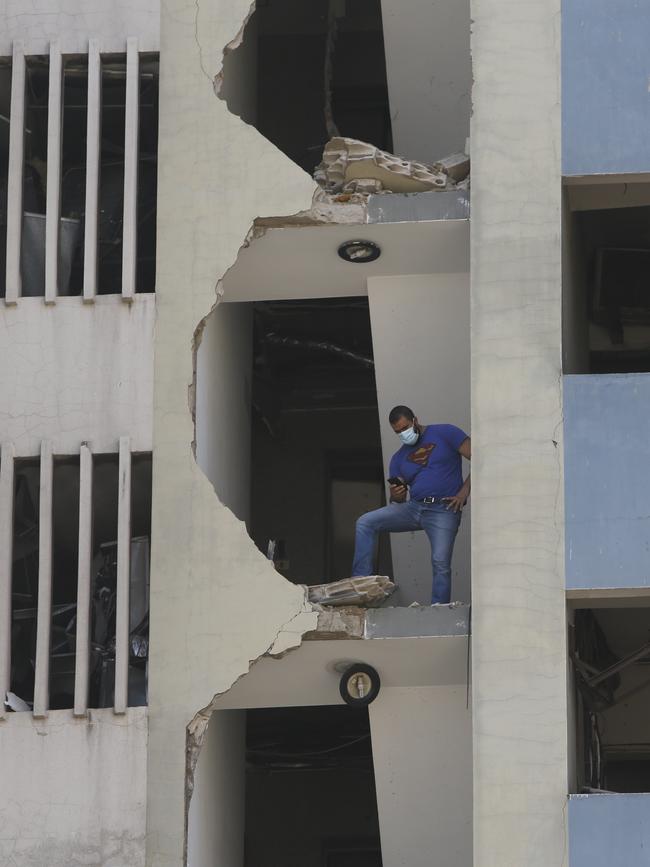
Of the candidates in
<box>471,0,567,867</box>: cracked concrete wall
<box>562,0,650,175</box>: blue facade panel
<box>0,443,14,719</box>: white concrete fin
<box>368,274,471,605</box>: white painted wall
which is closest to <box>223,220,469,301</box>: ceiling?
<box>368,274,471,605</box>: white painted wall

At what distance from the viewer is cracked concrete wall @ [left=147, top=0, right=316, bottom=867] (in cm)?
1686

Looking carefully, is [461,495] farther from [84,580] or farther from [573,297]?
[84,580]

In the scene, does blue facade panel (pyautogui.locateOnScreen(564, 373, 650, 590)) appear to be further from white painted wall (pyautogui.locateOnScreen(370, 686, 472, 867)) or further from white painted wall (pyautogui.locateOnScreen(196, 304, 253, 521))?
white painted wall (pyautogui.locateOnScreen(196, 304, 253, 521))

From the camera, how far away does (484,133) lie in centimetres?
1770

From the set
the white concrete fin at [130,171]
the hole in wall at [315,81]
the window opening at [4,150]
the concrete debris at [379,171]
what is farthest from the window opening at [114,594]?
the hole in wall at [315,81]

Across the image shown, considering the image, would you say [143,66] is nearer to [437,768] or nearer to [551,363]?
[551,363]

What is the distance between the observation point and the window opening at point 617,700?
1969 centimetres

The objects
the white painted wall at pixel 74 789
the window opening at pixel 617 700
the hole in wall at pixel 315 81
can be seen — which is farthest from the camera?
the hole in wall at pixel 315 81

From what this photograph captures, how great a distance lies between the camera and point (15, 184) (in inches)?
710

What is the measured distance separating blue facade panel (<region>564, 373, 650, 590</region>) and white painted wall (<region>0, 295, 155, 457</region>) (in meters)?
3.39

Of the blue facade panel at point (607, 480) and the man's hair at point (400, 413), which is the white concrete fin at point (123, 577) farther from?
the blue facade panel at point (607, 480)

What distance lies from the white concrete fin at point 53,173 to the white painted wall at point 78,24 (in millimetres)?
349

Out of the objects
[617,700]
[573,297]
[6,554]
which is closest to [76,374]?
[6,554]

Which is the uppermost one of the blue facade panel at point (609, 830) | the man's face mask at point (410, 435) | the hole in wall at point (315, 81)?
the hole in wall at point (315, 81)
